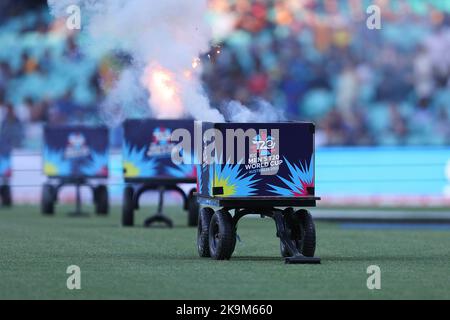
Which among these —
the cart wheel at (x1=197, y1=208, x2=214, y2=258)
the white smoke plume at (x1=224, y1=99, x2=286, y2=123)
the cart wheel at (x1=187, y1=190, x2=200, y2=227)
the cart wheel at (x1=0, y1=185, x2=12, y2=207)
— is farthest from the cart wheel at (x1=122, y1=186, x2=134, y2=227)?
the cart wheel at (x1=0, y1=185, x2=12, y2=207)

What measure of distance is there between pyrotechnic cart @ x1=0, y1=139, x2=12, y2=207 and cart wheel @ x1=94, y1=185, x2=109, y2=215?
5.35 meters

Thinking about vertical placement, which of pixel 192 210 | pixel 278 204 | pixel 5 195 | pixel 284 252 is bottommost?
pixel 284 252

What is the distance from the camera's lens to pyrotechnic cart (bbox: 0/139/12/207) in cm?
3550

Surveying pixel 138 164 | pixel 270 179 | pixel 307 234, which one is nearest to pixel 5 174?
pixel 138 164

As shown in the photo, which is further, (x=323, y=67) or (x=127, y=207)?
(x=323, y=67)

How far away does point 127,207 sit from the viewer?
81.6 ft

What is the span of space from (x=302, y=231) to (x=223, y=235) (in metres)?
1.00

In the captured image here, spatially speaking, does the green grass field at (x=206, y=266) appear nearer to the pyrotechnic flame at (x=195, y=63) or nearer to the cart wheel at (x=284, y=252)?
the cart wheel at (x=284, y=252)

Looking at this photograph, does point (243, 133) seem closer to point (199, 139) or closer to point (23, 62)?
point (199, 139)

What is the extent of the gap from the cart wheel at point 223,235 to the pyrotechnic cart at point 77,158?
14886 millimetres

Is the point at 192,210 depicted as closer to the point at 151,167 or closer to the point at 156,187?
the point at 156,187

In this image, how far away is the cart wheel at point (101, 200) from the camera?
30.9 metres

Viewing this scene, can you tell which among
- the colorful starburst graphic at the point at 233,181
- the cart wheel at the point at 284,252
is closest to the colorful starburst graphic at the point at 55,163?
the cart wheel at the point at 284,252

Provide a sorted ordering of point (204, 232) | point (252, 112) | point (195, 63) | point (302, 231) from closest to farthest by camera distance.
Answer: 1. point (302, 231)
2. point (204, 232)
3. point (252, 112)
4. point (195, 63)
